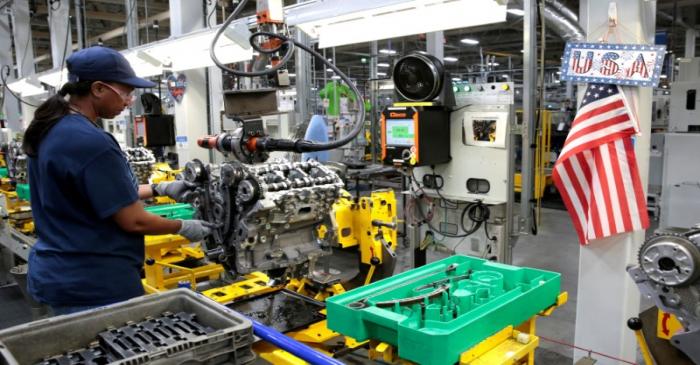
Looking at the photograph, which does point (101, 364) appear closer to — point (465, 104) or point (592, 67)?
point (592, 67)

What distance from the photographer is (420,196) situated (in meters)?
5.08

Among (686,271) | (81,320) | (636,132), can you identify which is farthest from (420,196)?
(81,320)

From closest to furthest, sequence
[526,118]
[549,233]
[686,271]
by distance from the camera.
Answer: [686,271]
[526,118]
[549,233]

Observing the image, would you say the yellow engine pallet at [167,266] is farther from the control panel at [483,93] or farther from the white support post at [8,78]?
the white support post at [8,78]

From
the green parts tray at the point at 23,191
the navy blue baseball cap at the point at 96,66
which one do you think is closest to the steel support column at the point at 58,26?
the green parts tray at the point at 23,191

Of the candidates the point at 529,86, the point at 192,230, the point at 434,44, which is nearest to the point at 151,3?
the point at 434,44

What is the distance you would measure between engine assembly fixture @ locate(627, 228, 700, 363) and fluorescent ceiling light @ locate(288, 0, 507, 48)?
155 centimetres

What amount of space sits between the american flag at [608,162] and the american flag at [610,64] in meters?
0.09

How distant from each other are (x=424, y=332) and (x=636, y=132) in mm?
2048

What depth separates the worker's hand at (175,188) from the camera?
324 cm

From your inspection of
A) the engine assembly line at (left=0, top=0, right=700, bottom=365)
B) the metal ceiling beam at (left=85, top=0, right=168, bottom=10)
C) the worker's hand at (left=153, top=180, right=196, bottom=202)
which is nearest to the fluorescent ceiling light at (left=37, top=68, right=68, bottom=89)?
the engine assembly line at (left=0, top=0, right=700, bottom=365)

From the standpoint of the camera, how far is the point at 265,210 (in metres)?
2.85

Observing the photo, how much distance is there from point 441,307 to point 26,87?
36.9ft

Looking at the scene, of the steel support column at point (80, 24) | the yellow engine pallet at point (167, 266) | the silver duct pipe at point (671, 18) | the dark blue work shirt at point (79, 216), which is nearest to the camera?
the dark blue work shirt at point (79, 216)
